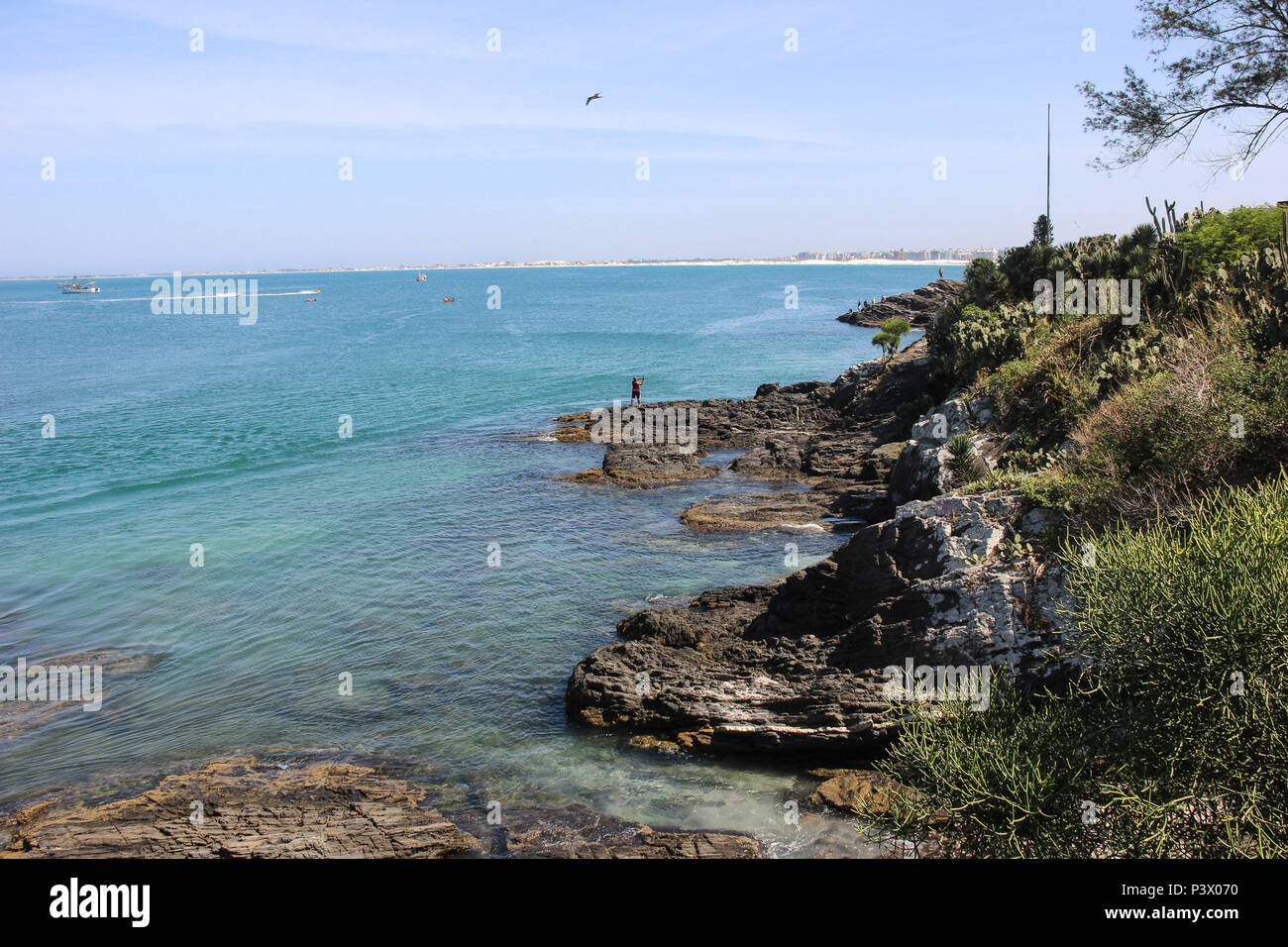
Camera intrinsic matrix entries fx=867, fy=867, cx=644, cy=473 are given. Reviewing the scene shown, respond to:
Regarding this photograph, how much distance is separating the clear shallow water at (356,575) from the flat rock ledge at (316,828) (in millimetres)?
673

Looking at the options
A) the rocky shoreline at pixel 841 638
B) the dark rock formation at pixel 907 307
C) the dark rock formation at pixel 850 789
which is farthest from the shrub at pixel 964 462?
the dark rock formation at pixel 907 307

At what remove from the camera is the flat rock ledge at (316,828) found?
1217cm

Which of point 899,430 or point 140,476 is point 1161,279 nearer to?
point 899,430

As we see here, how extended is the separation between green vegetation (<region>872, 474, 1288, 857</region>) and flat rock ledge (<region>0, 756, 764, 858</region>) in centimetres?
351

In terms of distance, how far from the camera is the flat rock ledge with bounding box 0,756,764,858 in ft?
39.9

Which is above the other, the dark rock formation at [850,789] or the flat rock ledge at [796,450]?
the flat rock ledge at [796,450]

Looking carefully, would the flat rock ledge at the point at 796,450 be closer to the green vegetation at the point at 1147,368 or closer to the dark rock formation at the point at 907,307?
the green vegetation at the point at 1147,368

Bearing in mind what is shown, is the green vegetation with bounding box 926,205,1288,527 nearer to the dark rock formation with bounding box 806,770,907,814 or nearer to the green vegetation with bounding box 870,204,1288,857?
the green vegetation with bounding box 870,204,1288,857

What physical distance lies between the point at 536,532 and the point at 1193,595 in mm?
20927

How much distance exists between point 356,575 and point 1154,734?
20693 mm

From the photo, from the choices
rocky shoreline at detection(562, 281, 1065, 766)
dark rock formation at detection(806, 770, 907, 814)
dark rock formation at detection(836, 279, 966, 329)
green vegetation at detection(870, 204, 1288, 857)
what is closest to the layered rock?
rocky shoreline at detection(562, 281, 1065, 766)

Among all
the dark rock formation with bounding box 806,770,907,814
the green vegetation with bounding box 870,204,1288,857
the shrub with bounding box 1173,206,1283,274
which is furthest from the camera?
the shrub with bounding box 1173,206,1283,274

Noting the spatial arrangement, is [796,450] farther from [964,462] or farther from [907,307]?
[907,307]
